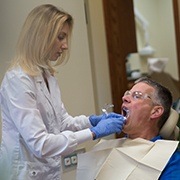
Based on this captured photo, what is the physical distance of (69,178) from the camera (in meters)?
2.26

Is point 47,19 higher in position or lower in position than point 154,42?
higher

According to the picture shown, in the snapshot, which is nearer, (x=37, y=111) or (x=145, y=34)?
(x=37, y=111)

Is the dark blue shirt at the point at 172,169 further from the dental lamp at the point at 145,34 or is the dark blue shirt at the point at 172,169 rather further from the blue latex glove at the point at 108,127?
the dental lamp at the point at 145,34

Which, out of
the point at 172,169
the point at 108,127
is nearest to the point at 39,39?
the point at 108,127

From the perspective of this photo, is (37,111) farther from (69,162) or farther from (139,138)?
(69,162)

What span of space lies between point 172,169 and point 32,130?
611 mm

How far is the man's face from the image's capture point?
5.67 feet

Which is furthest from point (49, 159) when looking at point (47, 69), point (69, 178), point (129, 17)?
point (129, 17)

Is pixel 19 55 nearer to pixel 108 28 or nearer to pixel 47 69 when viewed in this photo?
pixel 47 69

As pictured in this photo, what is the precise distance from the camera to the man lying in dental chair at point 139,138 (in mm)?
1663

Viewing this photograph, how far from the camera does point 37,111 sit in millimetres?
1574

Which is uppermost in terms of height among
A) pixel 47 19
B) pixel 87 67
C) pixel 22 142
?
pixel 47 19

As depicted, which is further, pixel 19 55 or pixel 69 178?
pixel 69 178

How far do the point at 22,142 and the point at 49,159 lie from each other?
16 cm
